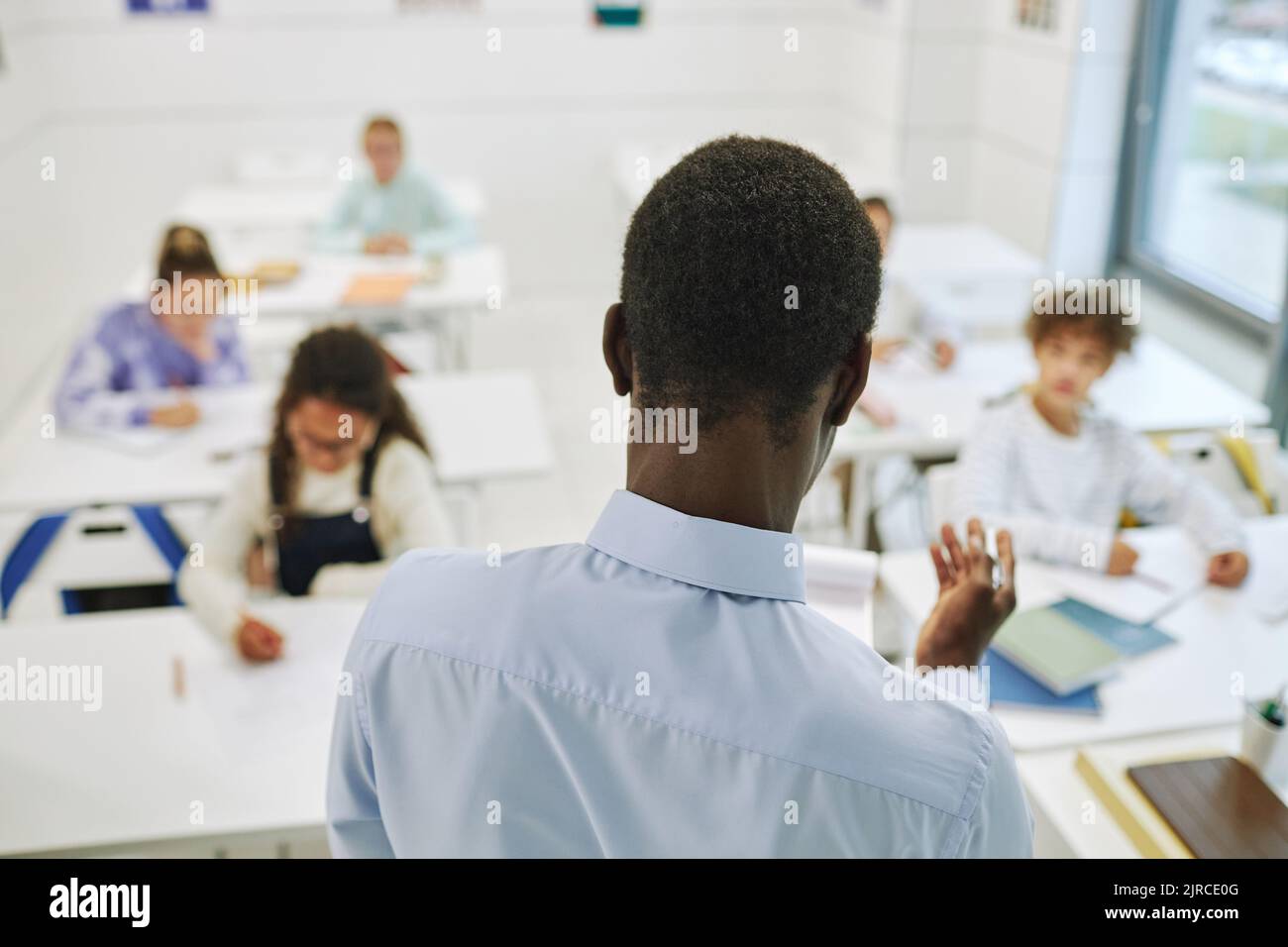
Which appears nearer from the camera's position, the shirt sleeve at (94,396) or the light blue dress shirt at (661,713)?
the light blue dress shirt at (661,713)

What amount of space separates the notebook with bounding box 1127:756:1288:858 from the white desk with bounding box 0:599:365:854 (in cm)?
117

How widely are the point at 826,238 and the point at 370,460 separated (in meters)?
1.81

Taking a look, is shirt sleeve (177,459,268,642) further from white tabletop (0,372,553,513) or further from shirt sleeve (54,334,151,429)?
shirt sleeve (54,334,151,429)

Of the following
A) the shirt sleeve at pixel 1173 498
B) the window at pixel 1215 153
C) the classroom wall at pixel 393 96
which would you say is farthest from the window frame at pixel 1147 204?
the classroom wall at pixel 393 96

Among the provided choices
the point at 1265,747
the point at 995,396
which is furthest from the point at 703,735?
the point at 995,396

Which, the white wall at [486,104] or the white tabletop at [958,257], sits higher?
the white wall at [486,104]

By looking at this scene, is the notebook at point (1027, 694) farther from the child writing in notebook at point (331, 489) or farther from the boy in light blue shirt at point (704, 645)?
the child writing in notebook at point (331, 489)

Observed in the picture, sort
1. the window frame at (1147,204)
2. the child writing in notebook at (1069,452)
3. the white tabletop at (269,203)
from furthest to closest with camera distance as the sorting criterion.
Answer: the white tabletop at (269,203) → the window frame at (1147,204) → the child writing in notebook at (1069,452)

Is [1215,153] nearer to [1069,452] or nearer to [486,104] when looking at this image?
[1069,452]

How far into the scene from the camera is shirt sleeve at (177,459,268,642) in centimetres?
206

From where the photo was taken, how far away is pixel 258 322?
4.24 metres

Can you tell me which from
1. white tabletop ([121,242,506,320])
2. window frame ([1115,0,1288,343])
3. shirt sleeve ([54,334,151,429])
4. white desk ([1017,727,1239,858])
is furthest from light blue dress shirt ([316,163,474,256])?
white desk ([1017,727,1239,858])

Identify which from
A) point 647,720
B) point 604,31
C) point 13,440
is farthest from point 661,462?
point 604,31

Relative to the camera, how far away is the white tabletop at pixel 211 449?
2699 mm
